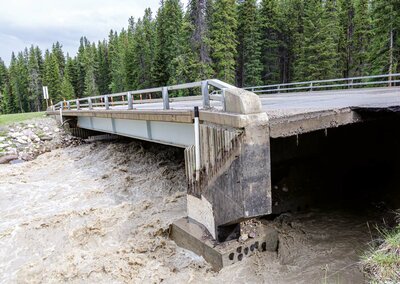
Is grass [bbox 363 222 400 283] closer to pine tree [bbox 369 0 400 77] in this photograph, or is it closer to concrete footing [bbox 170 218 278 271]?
concrete footing [bbox 170 218 278 271]

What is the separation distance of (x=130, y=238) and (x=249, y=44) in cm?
3344

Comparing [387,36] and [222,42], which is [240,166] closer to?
[387,36]

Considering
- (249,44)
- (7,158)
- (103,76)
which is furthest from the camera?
(103,76)

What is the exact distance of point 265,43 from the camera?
39438 mm

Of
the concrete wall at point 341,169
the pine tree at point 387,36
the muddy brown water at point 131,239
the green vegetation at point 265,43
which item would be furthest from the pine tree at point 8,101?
the concrete wall at point 341,169

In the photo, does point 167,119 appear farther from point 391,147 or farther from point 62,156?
point 62,156

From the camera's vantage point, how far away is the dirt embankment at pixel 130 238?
6.08 meters

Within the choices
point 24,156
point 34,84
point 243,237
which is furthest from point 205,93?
point 34,84

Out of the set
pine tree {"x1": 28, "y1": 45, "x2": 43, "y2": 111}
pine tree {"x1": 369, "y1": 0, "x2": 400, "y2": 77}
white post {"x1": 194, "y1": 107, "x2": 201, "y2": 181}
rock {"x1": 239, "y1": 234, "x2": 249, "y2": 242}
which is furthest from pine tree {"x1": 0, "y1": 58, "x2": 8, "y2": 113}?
rock {"x1": 239, "y1": 234, "x2": 249, "y2": 242}

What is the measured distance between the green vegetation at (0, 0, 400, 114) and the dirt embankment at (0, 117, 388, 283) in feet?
55.8

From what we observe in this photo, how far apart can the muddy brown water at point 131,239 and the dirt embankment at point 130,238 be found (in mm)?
22

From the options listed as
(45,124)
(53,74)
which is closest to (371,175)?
(45,124)

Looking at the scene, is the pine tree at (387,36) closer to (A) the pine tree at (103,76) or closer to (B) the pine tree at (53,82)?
(B) the pine tree at (53,82)

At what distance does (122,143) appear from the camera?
1900cm
